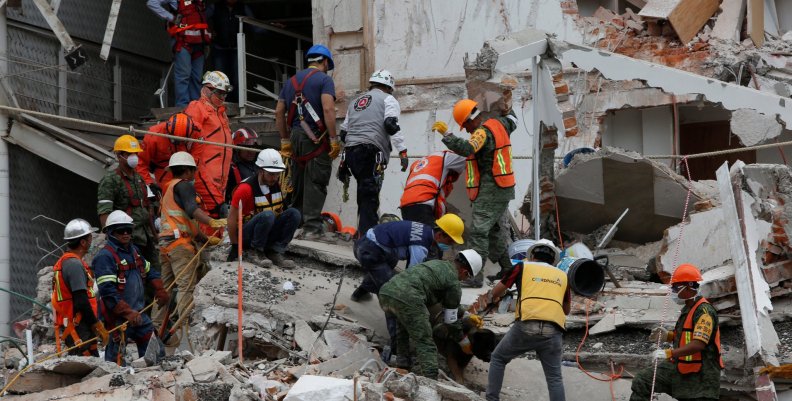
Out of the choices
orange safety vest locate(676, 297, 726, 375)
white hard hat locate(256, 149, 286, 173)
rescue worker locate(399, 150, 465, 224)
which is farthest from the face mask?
orange safety vest locate(676, 297, 726, 375)

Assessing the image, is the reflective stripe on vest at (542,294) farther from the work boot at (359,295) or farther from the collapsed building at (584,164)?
the work boot at (359,295)

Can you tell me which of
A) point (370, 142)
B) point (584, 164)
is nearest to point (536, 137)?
point (584, 164)

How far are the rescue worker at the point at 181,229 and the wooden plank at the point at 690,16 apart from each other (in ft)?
20.9

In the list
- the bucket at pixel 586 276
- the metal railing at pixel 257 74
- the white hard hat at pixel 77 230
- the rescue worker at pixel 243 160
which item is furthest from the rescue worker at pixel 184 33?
the bucket at pixel 586 276

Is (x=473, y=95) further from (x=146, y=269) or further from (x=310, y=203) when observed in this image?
(x=146, y=269)

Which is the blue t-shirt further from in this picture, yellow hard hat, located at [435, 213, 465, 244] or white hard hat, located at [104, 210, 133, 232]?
yellow hard hat, located at [435, 213, 465, 244]

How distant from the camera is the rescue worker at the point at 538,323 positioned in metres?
9.77

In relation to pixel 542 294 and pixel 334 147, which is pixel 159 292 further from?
pixel 542 294

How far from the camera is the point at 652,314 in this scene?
11.4 m

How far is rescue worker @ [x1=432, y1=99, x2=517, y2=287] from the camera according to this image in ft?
39.2

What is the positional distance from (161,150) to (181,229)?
1468 millimetres

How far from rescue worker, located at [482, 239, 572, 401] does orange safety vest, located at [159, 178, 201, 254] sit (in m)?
3.42

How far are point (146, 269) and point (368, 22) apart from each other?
5.63 metres

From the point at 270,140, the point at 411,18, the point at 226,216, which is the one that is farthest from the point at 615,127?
the point at 226,216
